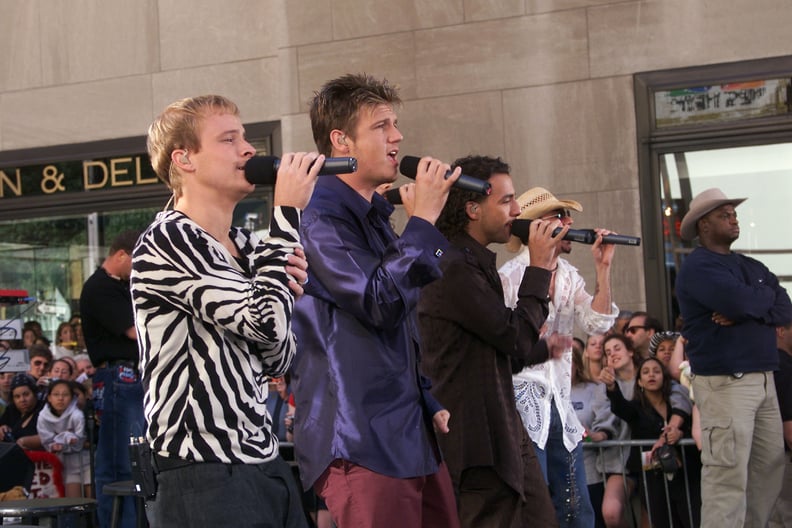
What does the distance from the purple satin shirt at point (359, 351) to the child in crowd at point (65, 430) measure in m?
6.34

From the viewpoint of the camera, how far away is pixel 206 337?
3396 millimetres

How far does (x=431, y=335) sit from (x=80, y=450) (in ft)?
17.9

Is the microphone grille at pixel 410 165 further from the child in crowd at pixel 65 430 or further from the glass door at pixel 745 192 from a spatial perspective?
the glass door at pixel 745 192

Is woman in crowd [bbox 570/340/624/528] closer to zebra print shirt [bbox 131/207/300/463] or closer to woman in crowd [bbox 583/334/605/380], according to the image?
woman in crowd [bbox 583/334/605/380]

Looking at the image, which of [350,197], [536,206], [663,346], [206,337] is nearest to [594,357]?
[663,346]

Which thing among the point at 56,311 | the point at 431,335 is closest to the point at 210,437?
the point at 431,335

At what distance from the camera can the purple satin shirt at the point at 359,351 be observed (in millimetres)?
4055

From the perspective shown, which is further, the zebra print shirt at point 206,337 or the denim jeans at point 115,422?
the denim jeans at point 115,422

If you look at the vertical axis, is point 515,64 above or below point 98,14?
below

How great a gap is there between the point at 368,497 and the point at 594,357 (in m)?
5.74

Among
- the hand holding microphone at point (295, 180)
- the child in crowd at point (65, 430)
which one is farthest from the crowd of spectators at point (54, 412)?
the hand holding microphone at point (295, 180)

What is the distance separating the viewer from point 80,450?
32.9 feet

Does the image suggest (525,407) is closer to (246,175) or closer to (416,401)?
(416,401)

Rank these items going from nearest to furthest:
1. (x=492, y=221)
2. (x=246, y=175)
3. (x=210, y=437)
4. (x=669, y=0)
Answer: (x=210, y=437) < (x=246, y=175) < (x=492, y=221) < (x=669, y=0)
